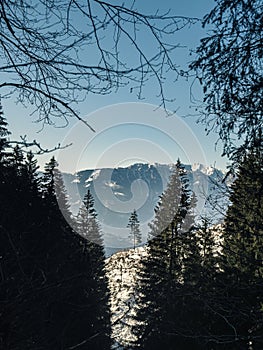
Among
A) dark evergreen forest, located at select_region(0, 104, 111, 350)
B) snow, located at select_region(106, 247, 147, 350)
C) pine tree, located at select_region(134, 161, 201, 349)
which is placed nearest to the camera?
dark evergreen forest, located at select_region(0, 104, 111, 350)

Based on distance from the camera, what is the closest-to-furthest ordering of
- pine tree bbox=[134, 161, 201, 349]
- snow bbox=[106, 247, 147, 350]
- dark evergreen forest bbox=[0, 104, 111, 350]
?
1. dark evergreen forest bbox=[0, 104, 111, 350]
2. snow bbox=[106, 247, 147, 350]
3. pine tree bbox=[134, 161, 201, 349]

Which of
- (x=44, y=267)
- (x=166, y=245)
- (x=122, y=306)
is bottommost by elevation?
(x=166, y=245)

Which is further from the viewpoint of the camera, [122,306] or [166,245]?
[166,245]

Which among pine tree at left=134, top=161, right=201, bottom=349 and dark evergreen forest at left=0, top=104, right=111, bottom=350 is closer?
dark evergreen forest at left=0, top=104, right=111, bottom=350

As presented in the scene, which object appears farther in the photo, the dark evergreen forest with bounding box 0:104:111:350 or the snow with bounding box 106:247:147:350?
the snow with bounding box 106:247:147:350

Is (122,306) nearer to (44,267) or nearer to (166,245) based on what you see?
(44,267)

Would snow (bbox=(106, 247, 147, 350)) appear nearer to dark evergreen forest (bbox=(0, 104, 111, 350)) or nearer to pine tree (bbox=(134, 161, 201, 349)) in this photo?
dark evergreen forest (bbox=(0, 104, 111, 350))

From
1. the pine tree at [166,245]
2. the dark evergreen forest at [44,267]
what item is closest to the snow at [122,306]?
the dark evergreen forest at [44,267]

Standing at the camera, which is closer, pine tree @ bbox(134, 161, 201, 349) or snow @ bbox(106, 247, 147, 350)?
snow @ bbox(106, 247, 147, 350)

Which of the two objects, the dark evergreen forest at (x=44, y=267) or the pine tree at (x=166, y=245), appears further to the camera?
the pine tree at (x=166, y=245)

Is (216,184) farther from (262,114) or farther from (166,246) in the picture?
(166,246)

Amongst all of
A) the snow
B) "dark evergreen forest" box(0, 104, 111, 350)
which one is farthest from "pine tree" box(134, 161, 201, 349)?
"dark evergreen forest" box(0, 104, 111, 350)

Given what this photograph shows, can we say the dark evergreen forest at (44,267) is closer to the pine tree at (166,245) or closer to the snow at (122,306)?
the snow at (122,306)

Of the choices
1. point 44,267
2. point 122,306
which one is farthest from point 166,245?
point 44,267
